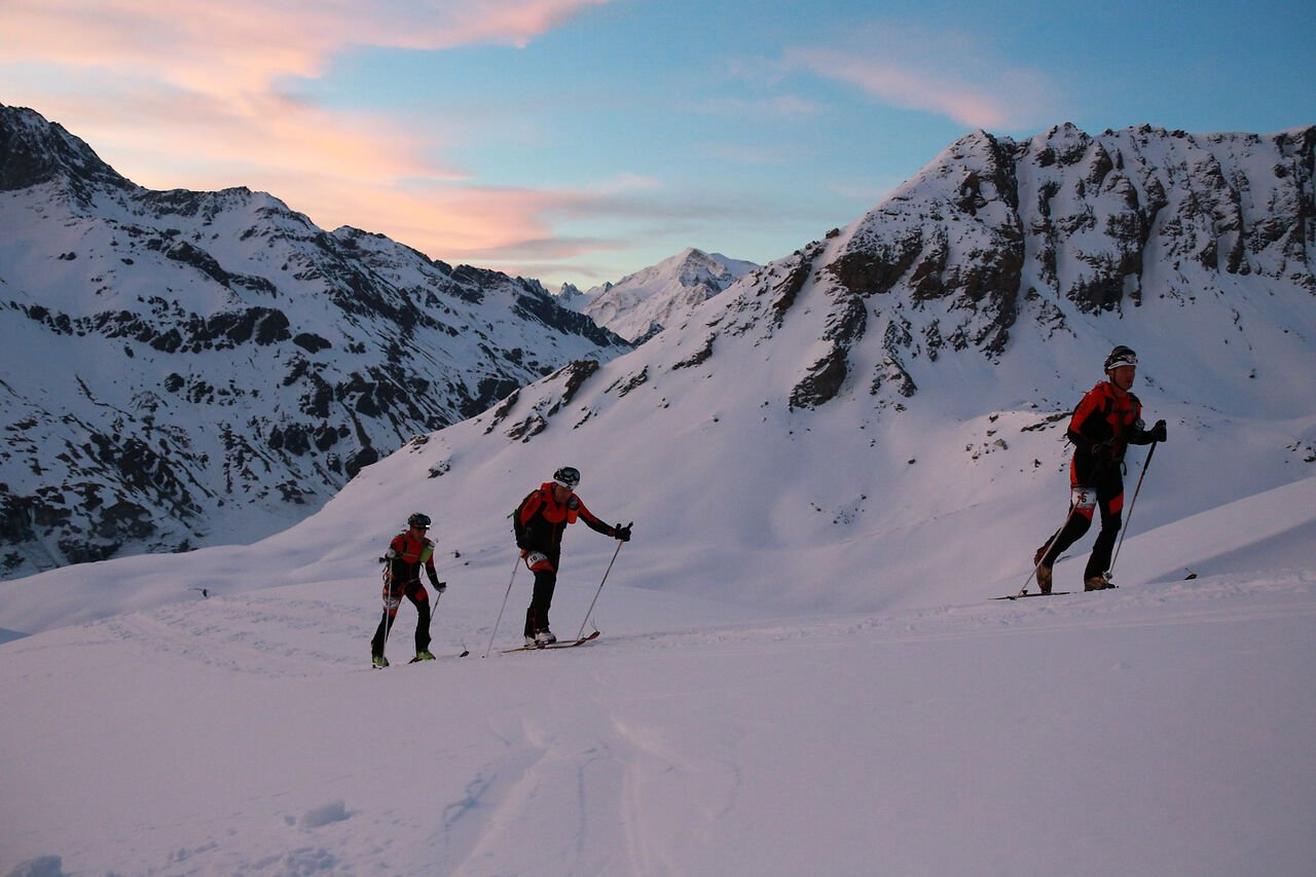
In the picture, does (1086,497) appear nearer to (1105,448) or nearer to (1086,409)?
(1105,448)

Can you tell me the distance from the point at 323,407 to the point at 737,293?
135 meters

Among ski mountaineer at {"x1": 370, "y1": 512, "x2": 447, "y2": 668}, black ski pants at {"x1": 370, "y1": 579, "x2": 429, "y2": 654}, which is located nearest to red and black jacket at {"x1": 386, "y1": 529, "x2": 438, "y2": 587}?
ski mountaineer at {"x1": 370, "y1": 512, "x2": 447, "y2": 668}

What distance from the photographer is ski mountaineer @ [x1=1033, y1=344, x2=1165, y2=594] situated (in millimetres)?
9688

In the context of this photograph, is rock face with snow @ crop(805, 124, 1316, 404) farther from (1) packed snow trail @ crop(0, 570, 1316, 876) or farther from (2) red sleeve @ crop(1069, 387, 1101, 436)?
(1) packed snow trail @ crop(0, 570, 1316, 876)

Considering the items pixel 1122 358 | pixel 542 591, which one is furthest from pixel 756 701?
pixel 1122 358

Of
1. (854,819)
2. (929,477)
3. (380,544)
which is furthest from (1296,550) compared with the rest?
(380,544)

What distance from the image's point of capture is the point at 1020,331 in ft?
219

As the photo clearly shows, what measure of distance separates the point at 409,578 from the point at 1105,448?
9982 millimetres

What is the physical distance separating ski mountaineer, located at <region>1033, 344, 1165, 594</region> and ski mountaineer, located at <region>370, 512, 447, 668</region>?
359 inches

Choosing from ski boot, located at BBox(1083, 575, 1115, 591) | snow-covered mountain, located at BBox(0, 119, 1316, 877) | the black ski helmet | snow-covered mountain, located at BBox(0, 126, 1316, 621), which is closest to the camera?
snow-covered mountain, located at BBox(0, 119, 1316, 877)

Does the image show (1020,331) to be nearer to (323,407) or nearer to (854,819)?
(854,819)

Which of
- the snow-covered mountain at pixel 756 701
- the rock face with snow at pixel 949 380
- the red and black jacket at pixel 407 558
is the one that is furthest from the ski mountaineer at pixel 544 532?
the rock face with snow at pixel 949 380

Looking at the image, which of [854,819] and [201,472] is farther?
[201,472]

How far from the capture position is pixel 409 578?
13.4m
